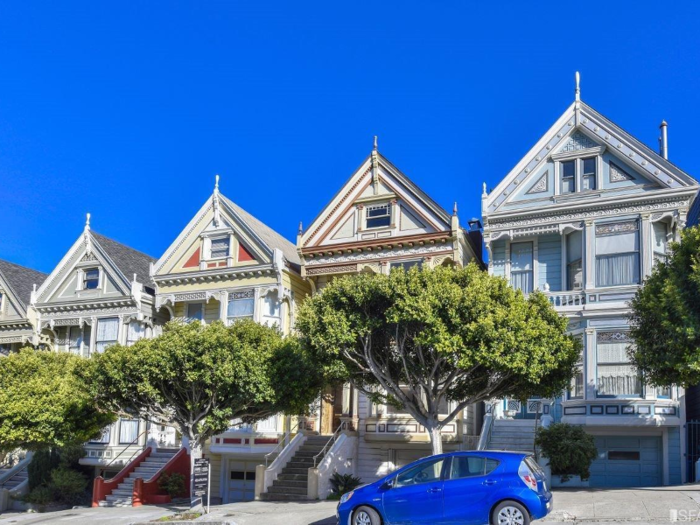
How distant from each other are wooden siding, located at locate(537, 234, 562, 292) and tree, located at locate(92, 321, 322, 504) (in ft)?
30.4

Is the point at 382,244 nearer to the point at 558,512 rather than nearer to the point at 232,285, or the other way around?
the point at 232,285

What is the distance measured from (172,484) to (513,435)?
472 inches

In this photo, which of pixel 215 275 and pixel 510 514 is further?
pixel 215 275

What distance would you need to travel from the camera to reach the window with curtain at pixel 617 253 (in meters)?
25.7

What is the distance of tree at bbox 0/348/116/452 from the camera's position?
→ 25.4 meters

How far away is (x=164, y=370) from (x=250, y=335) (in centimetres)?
273

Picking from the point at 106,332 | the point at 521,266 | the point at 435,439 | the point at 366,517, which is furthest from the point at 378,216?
the point at 366,517

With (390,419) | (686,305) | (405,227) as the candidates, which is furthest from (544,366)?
(405,227)

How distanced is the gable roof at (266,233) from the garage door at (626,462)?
13.7 meters

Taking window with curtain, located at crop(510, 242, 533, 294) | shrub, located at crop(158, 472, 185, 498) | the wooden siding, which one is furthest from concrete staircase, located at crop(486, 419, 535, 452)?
shrub, located at crop(158, 472, 185, 498)

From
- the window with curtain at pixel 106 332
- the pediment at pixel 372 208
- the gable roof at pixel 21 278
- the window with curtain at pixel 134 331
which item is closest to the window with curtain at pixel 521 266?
the pediment at pixel 372 208

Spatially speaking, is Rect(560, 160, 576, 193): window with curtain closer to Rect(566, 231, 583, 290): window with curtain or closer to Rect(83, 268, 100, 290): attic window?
Rect(566, 231, 583, 290): window with curtain

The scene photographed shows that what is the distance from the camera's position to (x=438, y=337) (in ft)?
64.4

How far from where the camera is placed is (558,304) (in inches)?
1039
